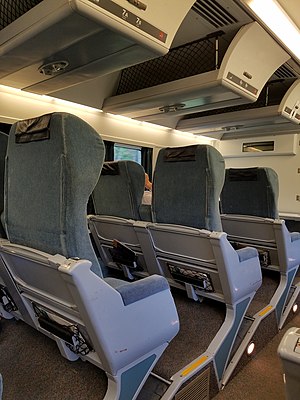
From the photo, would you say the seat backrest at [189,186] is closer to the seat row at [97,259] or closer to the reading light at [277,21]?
the seat row at [97,259]

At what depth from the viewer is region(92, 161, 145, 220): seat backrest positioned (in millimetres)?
2393

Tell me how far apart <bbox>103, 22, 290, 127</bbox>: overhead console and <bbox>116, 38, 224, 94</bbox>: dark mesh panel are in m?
0.26

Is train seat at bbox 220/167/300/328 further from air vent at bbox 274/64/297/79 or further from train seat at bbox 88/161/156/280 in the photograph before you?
air vent at bbox 274/64/297/79

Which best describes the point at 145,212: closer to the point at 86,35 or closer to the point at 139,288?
the point at 139,288

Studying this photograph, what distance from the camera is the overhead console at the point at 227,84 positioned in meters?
2.45

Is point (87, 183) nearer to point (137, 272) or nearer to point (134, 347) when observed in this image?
point (134, 347)

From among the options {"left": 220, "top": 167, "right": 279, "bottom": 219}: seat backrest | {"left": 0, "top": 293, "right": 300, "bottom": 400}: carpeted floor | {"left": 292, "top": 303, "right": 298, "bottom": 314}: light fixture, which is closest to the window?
{"left": 220, "top": 167, "right": 279, "bottom": 219}: seat backrest

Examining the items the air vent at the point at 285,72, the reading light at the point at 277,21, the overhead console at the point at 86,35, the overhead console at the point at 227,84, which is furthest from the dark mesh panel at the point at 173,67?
the overhead console at the point at 86,35

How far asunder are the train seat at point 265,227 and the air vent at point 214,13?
123 centimetres

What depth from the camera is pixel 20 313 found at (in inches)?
69.0

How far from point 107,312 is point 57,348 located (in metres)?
0.75

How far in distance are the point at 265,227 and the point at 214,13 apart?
1751mm

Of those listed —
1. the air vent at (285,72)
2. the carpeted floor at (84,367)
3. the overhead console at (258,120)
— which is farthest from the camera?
the overhead console at (258,120)

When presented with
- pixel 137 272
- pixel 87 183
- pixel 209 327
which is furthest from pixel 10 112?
pixel 209 327
